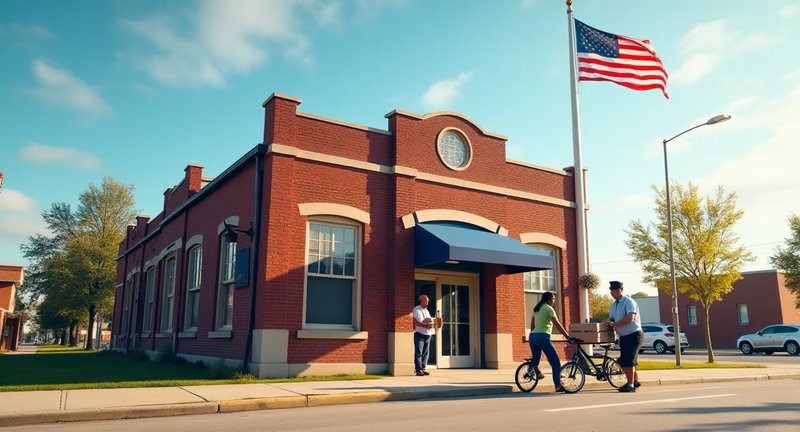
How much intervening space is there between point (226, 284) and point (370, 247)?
13.4 feet

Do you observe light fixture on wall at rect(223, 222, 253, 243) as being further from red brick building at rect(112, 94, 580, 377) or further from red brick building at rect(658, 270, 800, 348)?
red brick building at rect(658, 270, 800, 348)

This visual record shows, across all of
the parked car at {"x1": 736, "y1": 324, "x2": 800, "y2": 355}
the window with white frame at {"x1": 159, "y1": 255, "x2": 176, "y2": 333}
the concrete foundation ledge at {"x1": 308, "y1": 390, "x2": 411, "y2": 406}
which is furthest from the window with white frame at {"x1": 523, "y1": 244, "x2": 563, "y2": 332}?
the parked car at {"x1": 736, "y1": 324, "x2": 800, "y2": 355}

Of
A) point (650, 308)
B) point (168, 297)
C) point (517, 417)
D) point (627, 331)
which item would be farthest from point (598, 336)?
point (650, 308)

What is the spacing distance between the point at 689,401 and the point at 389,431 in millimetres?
5442

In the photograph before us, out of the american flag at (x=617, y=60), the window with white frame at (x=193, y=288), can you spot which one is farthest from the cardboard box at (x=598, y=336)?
the window with white frame at (x=193, y=288)

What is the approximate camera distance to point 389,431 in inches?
251

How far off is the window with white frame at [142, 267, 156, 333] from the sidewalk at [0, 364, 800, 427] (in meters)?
13.9

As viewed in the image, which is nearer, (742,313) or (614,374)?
(614,374)

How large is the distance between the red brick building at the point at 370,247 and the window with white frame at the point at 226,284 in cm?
5

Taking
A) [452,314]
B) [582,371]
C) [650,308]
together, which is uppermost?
[650,308]

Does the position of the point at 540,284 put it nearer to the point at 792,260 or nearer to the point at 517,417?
the point at 517,417

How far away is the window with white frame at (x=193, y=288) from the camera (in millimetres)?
17438

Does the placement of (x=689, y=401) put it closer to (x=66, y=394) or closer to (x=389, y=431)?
(x=389, y=431)

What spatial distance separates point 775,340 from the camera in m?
29.6
